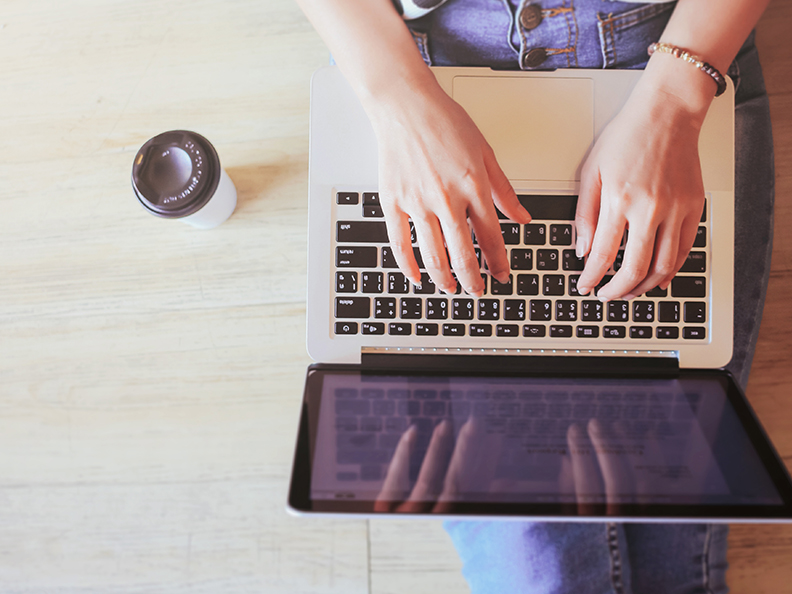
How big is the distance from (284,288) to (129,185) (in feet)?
0.79

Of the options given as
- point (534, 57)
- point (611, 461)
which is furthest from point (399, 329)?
point (534, 57)

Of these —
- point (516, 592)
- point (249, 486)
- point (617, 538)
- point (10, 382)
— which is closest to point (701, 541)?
point (617, 538)

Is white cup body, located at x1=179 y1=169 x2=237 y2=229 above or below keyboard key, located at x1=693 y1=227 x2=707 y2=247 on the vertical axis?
below

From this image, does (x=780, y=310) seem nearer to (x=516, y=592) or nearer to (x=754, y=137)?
(x=754, y=137)

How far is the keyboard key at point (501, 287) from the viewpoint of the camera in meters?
0.49

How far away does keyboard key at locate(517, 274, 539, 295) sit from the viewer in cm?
49

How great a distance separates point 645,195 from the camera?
1.52 ft

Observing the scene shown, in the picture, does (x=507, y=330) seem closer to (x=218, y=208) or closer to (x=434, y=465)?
(x=434, y=465)

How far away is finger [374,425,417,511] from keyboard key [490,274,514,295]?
158mm

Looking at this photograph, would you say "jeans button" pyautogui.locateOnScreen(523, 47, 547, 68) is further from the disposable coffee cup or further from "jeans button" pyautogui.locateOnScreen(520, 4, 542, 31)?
the disposable coffee cup

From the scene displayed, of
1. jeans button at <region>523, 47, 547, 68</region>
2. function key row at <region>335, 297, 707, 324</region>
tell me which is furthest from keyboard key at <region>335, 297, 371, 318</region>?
jeans button at <region>523, 47, 547, 68</region>

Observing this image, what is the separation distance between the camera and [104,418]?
0.61 meters

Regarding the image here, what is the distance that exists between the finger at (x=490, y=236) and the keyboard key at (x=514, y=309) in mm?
42

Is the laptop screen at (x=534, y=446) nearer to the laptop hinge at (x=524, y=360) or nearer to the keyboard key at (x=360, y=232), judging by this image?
the laptop hinge at (x=524, y=360)
